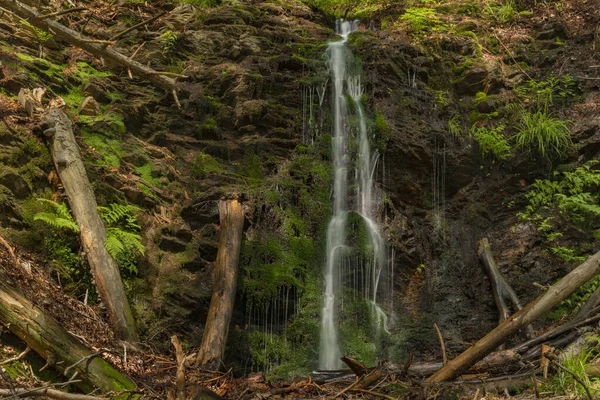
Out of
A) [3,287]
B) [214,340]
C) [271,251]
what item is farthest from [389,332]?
[3,287]

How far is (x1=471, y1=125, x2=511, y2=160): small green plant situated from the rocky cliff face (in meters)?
0.04

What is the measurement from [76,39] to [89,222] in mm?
2962

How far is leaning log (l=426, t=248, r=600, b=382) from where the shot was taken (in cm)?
534

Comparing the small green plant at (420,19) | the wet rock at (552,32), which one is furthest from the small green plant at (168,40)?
the wet rock at (552,32)

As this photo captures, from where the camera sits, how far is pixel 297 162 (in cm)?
872

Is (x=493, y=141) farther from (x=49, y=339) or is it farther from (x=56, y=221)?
(x=49, y=339)

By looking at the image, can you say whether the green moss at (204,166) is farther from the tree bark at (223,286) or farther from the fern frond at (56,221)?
the fern frond at (56,221)

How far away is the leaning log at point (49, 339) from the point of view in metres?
4.45

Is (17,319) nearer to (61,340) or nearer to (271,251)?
(61,340)

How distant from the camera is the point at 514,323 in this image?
17.9ft

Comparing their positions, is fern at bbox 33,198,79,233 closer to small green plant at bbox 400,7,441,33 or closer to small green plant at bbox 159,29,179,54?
small green plant at bbox 159,29,179,54

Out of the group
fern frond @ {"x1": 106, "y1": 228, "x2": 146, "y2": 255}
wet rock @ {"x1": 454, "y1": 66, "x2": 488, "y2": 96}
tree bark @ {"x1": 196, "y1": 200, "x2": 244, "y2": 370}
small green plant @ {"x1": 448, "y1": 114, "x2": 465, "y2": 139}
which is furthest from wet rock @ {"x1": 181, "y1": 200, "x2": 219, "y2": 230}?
wet rock @ {"x1": 454, "y1": 66, "x2": 488, "y2": 96}

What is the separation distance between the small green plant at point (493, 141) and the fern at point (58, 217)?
6.65 m

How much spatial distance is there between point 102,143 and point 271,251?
290 centimetres
